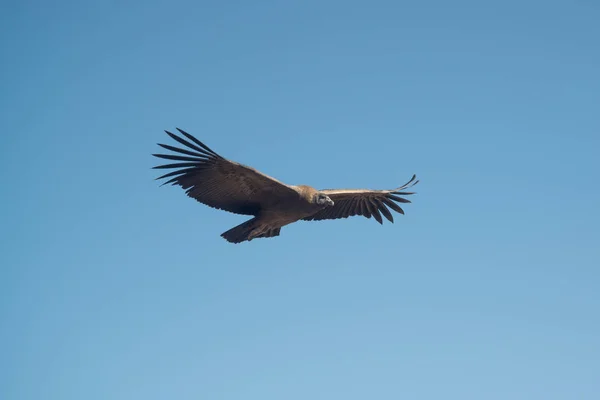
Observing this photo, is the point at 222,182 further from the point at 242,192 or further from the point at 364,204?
the point at 364,204

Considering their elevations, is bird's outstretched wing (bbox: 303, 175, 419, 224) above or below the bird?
above

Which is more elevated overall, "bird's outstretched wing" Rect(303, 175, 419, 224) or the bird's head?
"bird's outstretched wing" Rect(303, 175, 419, 224)

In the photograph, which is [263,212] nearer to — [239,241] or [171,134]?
[239,241]

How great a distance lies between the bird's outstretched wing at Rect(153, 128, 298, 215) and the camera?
51.4 ft

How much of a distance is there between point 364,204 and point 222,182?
501cm

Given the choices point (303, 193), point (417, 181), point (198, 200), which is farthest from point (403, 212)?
point (198, 200)

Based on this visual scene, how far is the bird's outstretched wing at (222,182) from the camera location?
51.4 ft

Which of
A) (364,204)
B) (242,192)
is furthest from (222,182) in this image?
(364,204)

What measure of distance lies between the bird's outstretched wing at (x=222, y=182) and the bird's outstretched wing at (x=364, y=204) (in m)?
2.53

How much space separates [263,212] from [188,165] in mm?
2071

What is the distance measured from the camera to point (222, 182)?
16.3m

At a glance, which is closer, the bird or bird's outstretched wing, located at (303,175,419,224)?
the bird

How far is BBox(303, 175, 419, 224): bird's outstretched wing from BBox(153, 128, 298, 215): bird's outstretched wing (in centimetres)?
253

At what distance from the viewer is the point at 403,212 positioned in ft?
67.2
